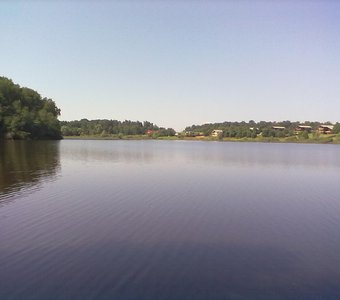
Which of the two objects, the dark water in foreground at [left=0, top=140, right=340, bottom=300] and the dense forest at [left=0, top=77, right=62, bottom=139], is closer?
the dark water in foreground at [left=0, top=140, right=340, bottom=300]

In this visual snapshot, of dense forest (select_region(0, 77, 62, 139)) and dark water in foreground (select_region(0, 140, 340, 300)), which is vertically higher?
dense forest (select_region(0, 77, 62, 139))

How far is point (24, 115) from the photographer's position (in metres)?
99.4

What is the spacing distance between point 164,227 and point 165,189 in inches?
375

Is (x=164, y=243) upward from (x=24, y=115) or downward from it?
downward

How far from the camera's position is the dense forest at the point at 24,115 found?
312 feet

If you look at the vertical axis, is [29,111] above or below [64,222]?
above

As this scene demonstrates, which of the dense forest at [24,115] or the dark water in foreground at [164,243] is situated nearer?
the dark water in foreground at [164,243]

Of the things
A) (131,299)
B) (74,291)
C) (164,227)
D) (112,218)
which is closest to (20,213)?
(112,218)

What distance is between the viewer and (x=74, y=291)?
8.31 m

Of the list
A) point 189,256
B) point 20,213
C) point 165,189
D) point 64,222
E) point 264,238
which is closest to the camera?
point 189,256

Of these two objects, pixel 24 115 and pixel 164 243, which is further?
pixel 24 115

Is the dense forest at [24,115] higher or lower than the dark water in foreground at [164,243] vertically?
higher

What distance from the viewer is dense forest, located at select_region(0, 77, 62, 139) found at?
95188 millimetres

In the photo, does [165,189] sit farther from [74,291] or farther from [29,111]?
[29,111]
